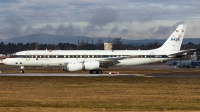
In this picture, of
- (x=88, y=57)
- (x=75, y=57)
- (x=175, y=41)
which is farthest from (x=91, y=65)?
(x=175, y=41)

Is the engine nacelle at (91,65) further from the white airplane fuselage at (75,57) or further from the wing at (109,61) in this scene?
the white airplane fuselage at (75,57)

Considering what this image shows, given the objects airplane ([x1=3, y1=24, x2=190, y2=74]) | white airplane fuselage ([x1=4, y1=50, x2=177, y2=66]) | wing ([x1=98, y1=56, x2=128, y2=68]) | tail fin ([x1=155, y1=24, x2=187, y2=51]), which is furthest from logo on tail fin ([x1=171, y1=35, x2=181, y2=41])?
wing ([x1=98, y1=56, x2=128, y2=68])

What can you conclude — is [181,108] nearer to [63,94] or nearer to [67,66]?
[63,94]

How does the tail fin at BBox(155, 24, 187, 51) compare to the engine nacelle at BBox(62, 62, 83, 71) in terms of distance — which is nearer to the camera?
the engine nacelle at BBox(62, 62, 83, 71)

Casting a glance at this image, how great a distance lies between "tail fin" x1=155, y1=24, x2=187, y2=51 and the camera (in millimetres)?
57312

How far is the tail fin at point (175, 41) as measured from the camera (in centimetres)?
5731

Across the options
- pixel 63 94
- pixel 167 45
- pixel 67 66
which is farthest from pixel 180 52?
pixel 63 94

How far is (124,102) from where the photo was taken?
73.7 ft

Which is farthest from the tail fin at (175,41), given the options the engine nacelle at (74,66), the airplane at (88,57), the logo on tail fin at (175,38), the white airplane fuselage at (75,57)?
the engine nacelle at (74,66)

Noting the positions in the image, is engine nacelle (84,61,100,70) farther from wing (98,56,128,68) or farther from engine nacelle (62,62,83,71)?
wing (98,56,128,68)

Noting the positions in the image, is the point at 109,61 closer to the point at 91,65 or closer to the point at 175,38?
the point at 91,65

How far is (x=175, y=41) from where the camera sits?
57656mm

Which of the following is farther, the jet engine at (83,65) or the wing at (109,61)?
the wing at (109,61)

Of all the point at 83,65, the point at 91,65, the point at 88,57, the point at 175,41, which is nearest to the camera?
the point at 83,65
